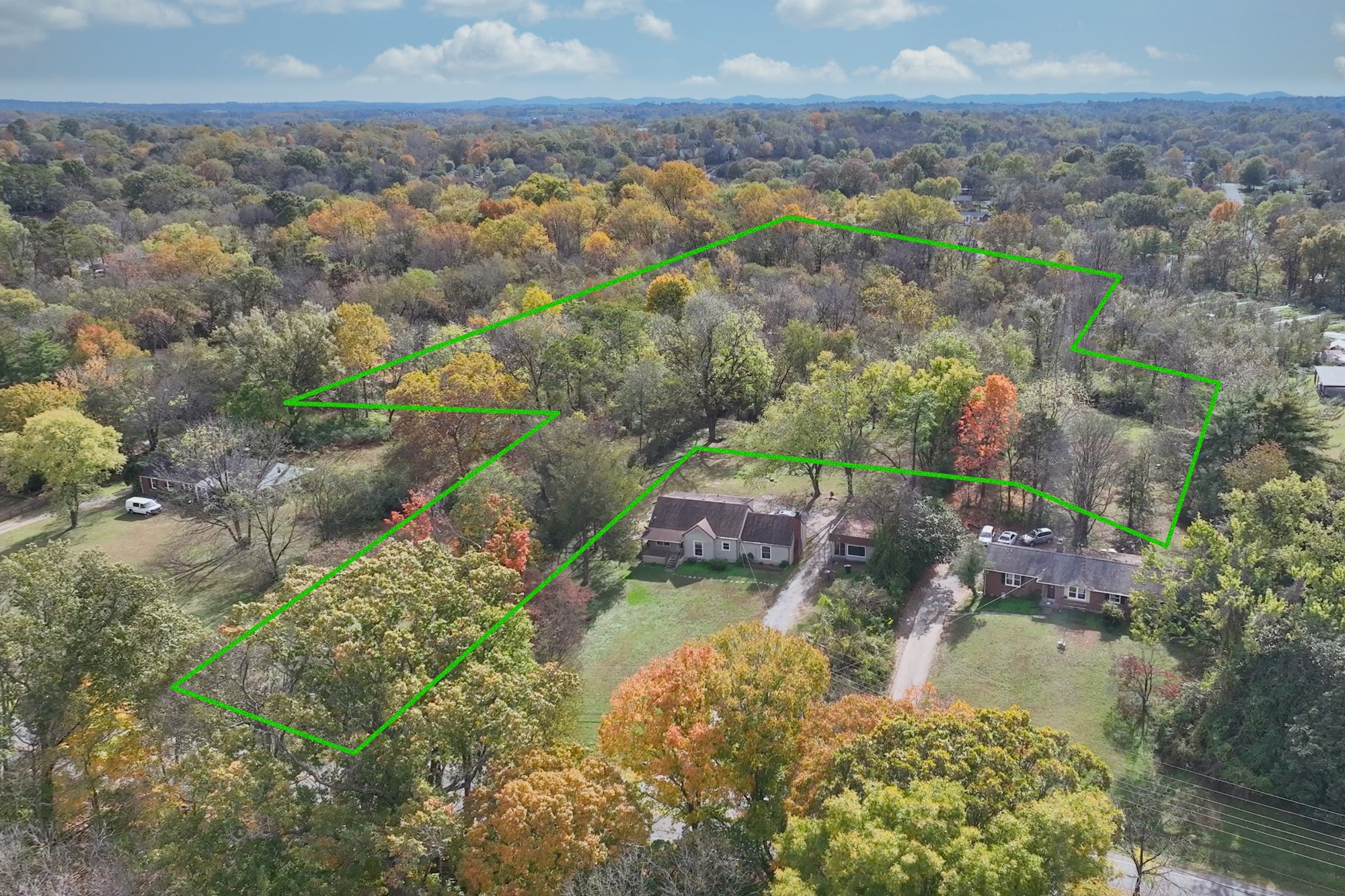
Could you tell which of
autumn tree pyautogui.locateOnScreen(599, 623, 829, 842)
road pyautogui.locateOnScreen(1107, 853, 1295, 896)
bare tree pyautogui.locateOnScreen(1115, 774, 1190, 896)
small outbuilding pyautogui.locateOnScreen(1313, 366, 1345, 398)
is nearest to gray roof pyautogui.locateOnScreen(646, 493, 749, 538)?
autumn tree pyautogui.locateOnScreen(599, 623, 829, 842)

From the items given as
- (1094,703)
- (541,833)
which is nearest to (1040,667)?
(1094,703)

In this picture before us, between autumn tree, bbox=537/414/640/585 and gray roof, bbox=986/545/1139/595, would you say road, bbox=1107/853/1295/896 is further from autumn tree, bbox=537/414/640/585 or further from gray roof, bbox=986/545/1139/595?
autumn tree, bbox=537/414/640/585

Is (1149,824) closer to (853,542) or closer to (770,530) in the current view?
(853,542)

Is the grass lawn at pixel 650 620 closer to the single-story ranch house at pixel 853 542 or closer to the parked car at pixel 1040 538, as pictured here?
the single-story ranch house at pixel 853 542

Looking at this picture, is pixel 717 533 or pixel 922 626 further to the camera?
pixel 717 533

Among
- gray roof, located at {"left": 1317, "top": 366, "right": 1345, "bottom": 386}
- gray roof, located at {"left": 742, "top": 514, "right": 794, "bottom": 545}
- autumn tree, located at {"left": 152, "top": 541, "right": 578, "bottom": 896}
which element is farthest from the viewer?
gray roof, located at {"left": 1317, "top": 366, "right": 1345, "bottom": 386}

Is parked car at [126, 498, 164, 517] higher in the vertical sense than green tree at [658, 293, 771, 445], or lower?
lower

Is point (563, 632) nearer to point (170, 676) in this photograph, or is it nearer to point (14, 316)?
point (170, 676)
